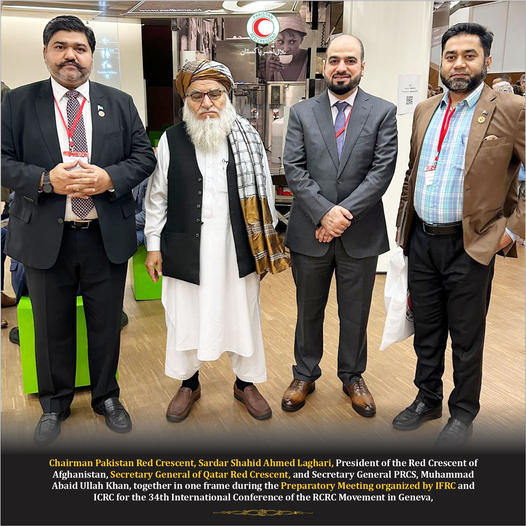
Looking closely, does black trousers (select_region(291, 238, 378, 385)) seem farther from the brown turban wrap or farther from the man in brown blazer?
the brown turban wrap

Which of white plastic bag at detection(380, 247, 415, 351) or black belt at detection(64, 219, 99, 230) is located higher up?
black belt at detection(64, 219, 99, 230)

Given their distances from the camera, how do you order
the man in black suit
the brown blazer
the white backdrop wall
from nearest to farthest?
1. the brown blazer
2. the man in black suit
3. the white backdrop wall

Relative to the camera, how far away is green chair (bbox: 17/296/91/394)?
308 centimetres

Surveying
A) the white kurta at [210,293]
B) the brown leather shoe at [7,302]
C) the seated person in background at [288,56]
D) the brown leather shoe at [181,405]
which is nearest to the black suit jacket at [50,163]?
the white kurta at [210,293]

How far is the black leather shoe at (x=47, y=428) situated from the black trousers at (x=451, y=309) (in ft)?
6.04

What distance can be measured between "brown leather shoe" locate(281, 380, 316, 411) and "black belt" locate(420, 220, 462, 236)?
1.11m

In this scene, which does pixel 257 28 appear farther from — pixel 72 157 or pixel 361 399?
pixel 361 399

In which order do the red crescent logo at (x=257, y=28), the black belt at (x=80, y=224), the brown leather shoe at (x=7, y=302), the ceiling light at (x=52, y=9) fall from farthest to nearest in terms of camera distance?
the red crescent logo at (x=257, y=28) < the ceiling light at (x=52, y=9) < the brown leather shoe at (x=7, y=302) < the black belt at (x=80, y=224)

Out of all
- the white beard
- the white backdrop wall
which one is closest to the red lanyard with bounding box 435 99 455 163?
the white beard

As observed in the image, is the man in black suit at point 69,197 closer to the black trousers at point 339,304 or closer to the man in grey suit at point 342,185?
the man in grey suit at point 342,185

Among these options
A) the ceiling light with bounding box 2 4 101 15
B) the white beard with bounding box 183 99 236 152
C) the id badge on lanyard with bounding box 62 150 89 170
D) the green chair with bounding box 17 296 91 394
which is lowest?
the green chair with bounding box 17 296 91 394

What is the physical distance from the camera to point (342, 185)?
2.74 m

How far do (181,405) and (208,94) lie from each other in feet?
5.26

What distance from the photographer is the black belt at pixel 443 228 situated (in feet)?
8.20
